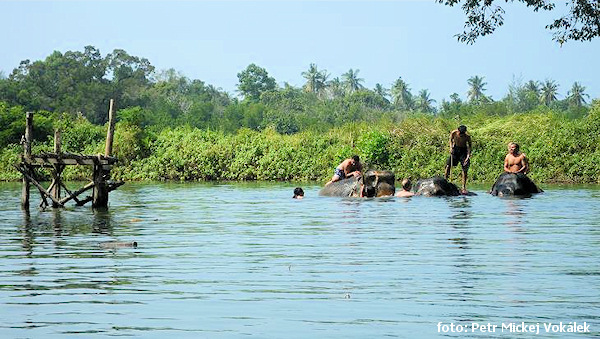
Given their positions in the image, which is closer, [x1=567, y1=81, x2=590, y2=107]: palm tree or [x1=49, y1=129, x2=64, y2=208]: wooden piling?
[x1=49, y1=129, x2=64, y2=208]: wooden piling

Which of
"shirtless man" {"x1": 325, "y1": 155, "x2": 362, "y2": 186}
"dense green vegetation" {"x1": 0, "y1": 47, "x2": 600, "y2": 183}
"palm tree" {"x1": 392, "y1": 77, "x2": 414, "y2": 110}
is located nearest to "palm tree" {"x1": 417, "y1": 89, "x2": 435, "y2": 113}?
"palm tree" {"x1": 392, "y1": 77, "x2": 414, "y2": 110}

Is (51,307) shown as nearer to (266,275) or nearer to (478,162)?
(266,275)

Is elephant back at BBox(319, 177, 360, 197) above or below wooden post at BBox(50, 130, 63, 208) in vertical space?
below

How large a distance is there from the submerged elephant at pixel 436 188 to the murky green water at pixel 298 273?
512 centimetres

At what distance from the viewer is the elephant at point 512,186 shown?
89.1 feet

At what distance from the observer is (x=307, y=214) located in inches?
864

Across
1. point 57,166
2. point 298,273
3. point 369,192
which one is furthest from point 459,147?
point 298,273

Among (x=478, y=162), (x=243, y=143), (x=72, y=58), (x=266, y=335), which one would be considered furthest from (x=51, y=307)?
(x=72, y=58)

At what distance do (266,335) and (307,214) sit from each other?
13886 mm

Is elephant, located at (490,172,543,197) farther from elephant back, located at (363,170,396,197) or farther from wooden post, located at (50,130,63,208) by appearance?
wooden post, located at (50,130,63,208)

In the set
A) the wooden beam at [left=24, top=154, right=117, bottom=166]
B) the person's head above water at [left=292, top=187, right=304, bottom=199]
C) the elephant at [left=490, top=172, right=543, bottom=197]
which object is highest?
the wooden beam at [left=24, top=154, right=117, bottom=166]

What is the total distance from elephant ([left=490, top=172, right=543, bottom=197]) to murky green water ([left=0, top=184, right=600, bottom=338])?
5303mm

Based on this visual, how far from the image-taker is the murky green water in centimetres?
855

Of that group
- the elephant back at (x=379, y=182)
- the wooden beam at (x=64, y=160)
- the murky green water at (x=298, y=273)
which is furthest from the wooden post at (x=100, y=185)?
the elephant back at (x=379, y=182)
